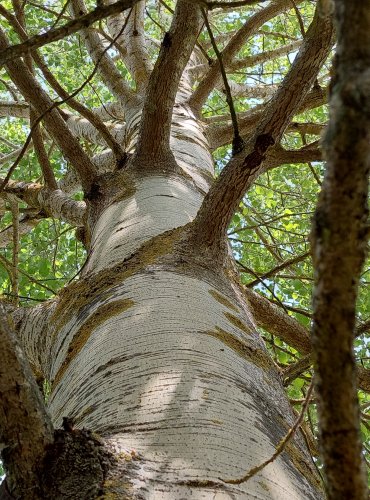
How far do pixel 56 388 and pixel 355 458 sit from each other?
90 centimetres

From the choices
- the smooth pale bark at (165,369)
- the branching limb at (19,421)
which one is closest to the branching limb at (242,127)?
the smooth pale bark at (165,369)

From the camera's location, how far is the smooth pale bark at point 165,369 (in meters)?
0.81

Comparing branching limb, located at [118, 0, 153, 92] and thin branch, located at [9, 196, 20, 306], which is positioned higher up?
branching limb, located at [118, 0, 153, 92]

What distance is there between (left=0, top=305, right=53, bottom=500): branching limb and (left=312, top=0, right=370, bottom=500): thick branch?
0.41 metres


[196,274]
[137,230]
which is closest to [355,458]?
[196,274]

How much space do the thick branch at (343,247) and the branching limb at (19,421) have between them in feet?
1.34

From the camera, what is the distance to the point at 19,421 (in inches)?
28.9

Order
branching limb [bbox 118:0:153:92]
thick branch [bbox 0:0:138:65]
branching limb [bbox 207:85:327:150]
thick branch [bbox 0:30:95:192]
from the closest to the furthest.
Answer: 1. thick branch [bbox 0:0:138:65]
2. thick branch [bbox 0:30:95:192]
3. branching limb [bbox 207:85:327:150]
4. branching limb [bbox 118:0:153:92]

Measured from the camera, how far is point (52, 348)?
1.50m

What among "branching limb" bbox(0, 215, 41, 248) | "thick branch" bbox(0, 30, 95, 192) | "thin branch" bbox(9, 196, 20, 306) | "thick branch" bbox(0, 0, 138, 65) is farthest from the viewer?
"branching limb" bbox(0, 215, 41, 248)

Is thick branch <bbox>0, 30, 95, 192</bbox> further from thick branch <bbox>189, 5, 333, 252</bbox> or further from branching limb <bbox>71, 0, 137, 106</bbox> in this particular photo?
branching limb <bbox>71, 0, 137, 106</bbox>

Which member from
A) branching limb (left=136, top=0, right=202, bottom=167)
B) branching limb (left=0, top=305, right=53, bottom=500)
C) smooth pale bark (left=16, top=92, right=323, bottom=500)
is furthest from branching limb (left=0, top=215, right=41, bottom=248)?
branching limb (left=0, top=305, right=53, bottom=500)

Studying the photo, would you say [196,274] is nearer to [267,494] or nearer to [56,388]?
[56,388]

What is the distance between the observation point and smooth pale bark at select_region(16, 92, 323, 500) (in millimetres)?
810
